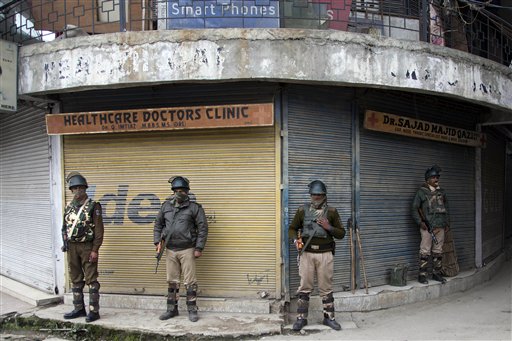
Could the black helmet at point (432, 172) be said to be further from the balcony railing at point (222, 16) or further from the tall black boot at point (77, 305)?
the tall black boot at point (77, 305)

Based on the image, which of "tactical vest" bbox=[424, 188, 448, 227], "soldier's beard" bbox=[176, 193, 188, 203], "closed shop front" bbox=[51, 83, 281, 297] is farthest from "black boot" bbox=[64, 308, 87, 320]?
"tactical vest" bbox=[424, 188, 448, 227]

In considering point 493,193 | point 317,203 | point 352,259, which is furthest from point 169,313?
point 493,193

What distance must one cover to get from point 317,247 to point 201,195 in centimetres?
176

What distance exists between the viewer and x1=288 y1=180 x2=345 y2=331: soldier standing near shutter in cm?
539

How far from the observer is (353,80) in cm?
572

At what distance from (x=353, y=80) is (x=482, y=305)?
3.93 meters

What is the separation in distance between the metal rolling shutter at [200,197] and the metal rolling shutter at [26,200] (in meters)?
1.01

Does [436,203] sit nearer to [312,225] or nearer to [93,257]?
[312,225]

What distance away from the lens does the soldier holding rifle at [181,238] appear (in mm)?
5559

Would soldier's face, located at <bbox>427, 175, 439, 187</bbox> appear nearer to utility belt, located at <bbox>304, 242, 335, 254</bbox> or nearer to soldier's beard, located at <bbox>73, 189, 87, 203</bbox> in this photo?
utility belt, located at <bbox>304, 242, 335, 254</bbox>

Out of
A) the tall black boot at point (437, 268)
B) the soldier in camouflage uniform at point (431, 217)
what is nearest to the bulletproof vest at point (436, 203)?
the soldier in camouflage uniform at point (431, 217)

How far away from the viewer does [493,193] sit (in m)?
9.99

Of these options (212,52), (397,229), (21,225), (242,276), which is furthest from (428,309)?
(21,225)

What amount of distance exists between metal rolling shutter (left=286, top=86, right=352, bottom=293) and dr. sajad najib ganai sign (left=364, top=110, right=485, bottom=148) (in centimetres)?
38
